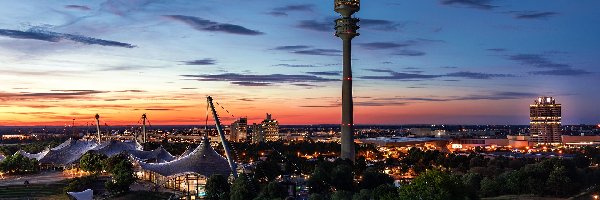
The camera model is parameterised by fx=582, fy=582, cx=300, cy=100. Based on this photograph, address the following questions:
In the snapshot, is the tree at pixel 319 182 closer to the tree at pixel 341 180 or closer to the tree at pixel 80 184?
the tree at pixel 341 180

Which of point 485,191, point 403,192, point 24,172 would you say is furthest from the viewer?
point 24,172

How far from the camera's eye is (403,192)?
44.1 meters

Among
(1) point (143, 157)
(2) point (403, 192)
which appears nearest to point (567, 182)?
(2) point (403, 192)

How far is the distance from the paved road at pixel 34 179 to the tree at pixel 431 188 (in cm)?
5964

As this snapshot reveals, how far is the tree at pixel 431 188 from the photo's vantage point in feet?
141

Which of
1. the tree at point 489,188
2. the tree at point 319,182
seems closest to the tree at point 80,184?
the tree at point 319,182

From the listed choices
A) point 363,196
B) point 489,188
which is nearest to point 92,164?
point 363,196

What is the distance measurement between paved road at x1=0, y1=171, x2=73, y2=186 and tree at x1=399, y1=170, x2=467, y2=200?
59641 millimetres

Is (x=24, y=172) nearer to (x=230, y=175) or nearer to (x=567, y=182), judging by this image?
(x=230, y=175)

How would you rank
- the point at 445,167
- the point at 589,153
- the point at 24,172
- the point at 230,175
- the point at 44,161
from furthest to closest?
the point at 589,153 → the point at 445,167 → the point at 44,161 → the point at 24,172 → the point at 230,175

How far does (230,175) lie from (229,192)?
17585mm

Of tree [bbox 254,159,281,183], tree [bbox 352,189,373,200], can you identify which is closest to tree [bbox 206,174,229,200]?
tree [bbox 254,159,281,183]

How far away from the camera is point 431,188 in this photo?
43.1 metres

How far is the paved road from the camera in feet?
269
